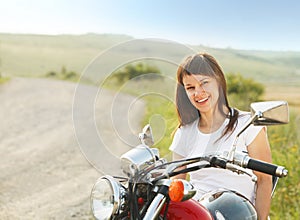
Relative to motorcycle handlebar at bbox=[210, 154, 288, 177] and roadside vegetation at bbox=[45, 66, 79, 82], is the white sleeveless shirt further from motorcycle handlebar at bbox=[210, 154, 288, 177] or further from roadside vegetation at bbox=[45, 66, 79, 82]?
roadside vegetation at bbox=[45, 66, 79, 82]

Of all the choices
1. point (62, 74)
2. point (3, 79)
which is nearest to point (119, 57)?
point (3, 79)

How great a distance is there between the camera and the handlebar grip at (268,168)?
6.00 ft

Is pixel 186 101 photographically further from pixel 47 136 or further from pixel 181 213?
pixel 47 136

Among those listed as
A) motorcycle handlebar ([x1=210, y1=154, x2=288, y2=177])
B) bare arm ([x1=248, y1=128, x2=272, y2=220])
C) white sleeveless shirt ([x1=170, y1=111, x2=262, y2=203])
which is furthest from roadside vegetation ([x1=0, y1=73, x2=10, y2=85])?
motorcycle handlebar ([x1=210, y1=154, x2=288, y2=177])

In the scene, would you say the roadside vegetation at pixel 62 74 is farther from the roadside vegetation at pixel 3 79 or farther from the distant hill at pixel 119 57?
the roadside vegetation at pixel 3 79

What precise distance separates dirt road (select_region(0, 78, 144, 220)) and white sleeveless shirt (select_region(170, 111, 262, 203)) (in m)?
0.25

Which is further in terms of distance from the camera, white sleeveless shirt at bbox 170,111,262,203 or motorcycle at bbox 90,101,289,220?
white sleeveless shirt at bbox 170,111,262,203

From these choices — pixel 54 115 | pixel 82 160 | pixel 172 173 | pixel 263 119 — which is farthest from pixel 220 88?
pixel 54 115

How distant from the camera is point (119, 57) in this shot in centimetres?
199

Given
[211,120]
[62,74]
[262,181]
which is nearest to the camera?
[211,120]

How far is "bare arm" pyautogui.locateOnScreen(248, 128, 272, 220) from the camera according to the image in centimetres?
254

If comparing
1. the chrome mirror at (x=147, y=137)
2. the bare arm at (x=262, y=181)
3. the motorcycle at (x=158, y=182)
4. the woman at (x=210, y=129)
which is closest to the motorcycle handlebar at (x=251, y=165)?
the motorcycle at (x=158, y=182)

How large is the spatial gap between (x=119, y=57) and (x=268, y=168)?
0.68 metres

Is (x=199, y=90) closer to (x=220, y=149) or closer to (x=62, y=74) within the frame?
(x=220, y=149)
